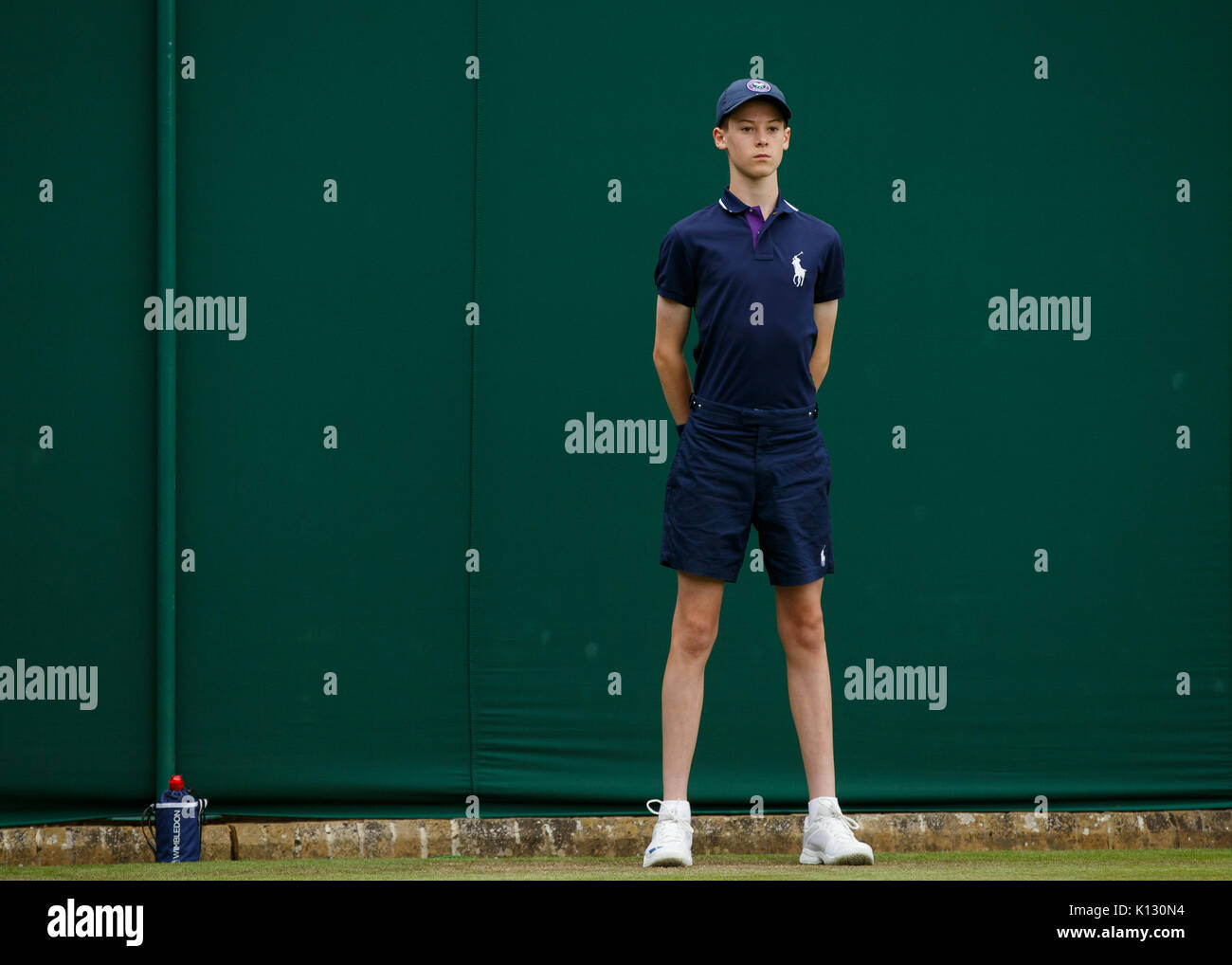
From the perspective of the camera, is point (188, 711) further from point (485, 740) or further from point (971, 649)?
point (971, 649)

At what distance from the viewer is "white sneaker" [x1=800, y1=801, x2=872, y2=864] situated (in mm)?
3643

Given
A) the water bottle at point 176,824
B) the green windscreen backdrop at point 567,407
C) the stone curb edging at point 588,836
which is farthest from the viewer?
the green windscreen backdrop at point 567,407

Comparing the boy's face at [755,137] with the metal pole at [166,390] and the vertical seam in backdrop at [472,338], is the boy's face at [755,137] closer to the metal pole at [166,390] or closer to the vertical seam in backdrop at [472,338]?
the vertical seam in backdrop at [472,338]

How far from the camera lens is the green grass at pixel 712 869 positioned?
3520 mm

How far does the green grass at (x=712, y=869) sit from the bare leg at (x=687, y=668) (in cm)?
30

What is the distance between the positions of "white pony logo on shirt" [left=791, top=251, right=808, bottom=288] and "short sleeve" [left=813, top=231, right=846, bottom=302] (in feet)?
0.24

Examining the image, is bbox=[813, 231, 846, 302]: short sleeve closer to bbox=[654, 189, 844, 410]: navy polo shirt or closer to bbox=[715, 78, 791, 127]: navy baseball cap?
bbox=[654, 189, 844, 410]: navy polo shirt

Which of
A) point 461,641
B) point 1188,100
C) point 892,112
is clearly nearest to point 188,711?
point 461,641

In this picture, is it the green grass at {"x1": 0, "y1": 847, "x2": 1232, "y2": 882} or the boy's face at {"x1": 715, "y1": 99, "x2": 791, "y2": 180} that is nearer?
the green grass at {"x1": 0, "y1": 847, "x2": 1232, "y2": 882}

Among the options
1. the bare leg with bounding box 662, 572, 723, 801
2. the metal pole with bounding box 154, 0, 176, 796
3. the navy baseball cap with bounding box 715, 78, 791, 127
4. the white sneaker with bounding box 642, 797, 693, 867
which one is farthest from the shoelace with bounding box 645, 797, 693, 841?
the metal pole with bounding box 154, 0, 176, 796

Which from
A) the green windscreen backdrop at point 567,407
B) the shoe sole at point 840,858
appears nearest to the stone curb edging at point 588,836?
the green windscreen backdrop at point 567,407

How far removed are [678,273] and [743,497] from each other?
597mm

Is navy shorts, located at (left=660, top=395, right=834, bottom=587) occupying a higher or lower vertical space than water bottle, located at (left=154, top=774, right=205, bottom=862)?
higher

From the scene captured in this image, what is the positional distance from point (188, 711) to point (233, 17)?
2277 millimetres
